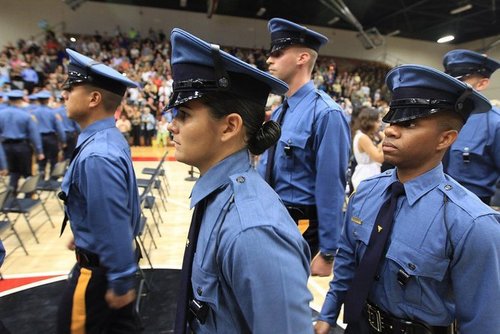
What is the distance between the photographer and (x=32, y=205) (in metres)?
4.36

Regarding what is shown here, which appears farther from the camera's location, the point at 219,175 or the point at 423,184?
the point at 423,184

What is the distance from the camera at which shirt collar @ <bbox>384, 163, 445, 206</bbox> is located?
1.33 m

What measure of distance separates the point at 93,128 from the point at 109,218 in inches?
22.2

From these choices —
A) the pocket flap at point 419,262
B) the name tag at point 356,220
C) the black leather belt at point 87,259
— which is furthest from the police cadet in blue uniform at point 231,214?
the black leather belt at point 87,259

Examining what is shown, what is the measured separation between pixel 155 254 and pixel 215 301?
3.53 metres

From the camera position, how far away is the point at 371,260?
53.7 inches

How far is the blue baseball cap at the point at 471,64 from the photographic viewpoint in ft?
8.75

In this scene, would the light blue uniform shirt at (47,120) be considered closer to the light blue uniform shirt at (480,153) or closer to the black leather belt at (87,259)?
the black leather belt at (87,259)

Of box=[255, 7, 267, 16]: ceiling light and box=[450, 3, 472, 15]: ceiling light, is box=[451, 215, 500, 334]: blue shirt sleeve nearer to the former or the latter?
box=[450, 3, 472, 15]: ceiling light

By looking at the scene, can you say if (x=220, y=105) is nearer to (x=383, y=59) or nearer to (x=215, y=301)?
(x=215, y=301)

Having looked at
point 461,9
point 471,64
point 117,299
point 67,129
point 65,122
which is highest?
point 461,9

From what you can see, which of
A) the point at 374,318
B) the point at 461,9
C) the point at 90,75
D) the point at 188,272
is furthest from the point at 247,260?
the point at 461,9

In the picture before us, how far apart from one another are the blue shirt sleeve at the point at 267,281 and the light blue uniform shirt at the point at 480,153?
2373 millimetres

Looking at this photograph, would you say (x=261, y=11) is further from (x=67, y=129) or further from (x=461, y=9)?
(x=67, y=129)
